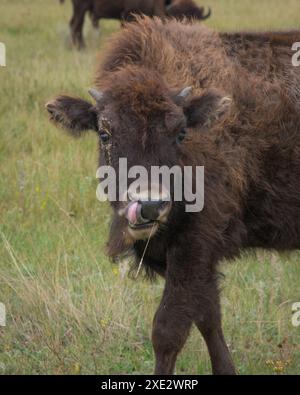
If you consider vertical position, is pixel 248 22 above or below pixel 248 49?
above

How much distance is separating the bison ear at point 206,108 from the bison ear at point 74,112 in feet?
1.87

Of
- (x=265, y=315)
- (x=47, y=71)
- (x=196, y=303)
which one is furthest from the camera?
(x=47, y=71)

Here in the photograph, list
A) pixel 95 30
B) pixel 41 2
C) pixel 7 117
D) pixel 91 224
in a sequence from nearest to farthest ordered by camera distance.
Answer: pixel 91 224, pixel 7 117, pixel 95 30, pixel 41 2

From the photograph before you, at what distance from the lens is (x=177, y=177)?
4559 millimetres

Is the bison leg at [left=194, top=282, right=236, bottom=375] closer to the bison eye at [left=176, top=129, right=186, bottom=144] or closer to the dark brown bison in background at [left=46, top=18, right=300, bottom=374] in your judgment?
the dark brown bison in background at [left=46, top=18, right=300, bottom=374]

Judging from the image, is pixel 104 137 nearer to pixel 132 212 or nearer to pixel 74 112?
pixel 74 112

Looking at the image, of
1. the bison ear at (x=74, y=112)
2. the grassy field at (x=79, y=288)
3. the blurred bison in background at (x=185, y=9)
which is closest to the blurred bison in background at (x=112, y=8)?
the blurred bison in background at (x=185, y=9)

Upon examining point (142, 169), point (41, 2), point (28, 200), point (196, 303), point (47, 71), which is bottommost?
point (196, 303)

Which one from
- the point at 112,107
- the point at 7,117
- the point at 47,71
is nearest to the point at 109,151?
the point at 112,107

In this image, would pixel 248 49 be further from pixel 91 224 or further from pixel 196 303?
pixel 91 224

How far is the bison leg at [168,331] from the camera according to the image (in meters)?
4.67

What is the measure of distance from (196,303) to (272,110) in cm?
132

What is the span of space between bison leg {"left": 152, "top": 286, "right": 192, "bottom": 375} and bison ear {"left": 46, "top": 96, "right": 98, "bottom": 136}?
1.10 meters

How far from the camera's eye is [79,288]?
5.72 metres
